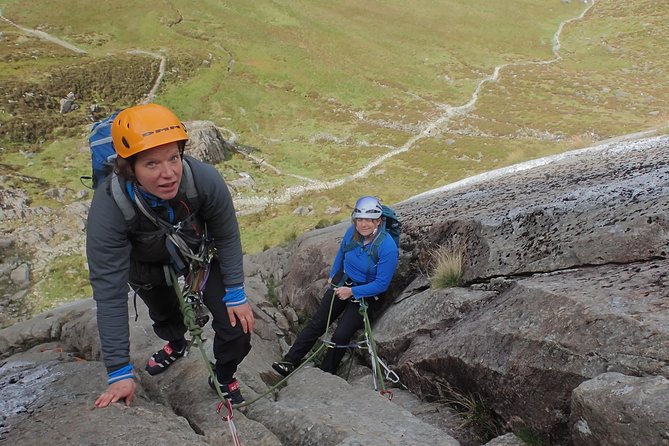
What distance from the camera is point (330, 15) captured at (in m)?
84.2

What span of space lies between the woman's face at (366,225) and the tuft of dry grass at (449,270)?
120 cm

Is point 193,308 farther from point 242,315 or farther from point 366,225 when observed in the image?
point 366,225

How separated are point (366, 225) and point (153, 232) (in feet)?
13.7

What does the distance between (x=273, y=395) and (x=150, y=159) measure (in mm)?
3885

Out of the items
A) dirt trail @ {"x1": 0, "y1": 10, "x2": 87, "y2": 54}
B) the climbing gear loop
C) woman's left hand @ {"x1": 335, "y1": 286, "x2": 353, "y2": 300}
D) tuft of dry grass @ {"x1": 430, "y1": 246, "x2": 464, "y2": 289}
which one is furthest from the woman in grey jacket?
dirt trail @ {"x1": 0, "y1": 10, "x2": 87, "y2": 54}

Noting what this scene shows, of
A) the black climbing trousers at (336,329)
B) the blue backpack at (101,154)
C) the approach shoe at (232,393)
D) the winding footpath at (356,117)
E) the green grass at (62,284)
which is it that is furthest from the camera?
the winding footpath at (356,117)

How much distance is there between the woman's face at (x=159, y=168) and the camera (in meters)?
4.21

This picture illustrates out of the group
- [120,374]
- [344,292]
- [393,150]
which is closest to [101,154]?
[120,374]

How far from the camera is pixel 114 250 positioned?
4.39 metres

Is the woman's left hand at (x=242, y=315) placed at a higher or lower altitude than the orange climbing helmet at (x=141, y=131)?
lower

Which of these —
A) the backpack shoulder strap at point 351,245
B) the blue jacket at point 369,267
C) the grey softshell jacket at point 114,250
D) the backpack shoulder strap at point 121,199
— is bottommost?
the blue jacket at point 369,267

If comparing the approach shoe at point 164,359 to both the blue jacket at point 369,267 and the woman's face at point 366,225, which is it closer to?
the blue jacket at point 369,267

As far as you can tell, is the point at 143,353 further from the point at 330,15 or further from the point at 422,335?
the point at 330,15

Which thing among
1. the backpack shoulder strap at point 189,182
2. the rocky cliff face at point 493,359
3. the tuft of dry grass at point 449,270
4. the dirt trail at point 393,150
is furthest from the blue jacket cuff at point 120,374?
the dirt trail at point 393,150
